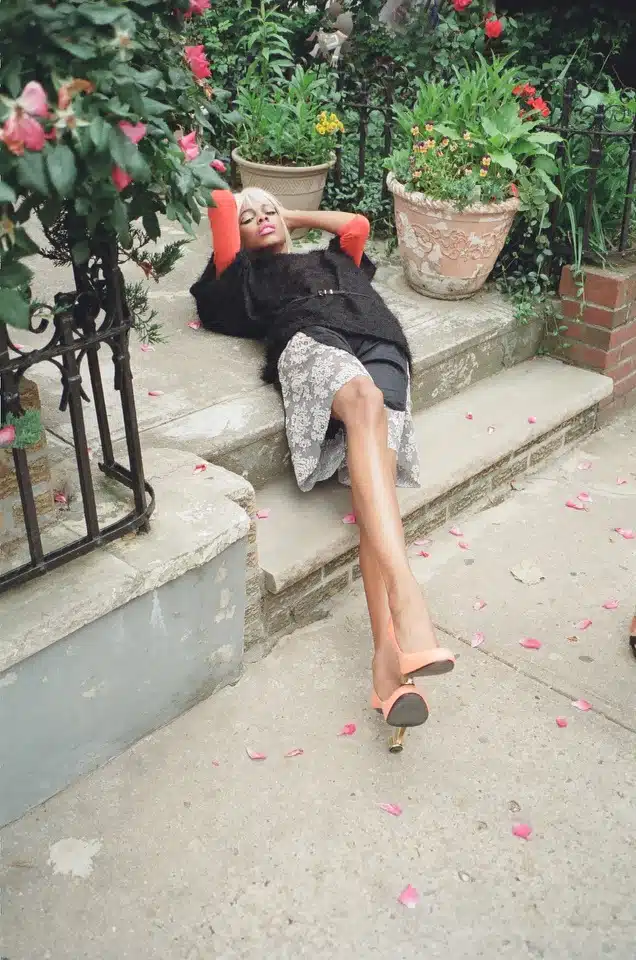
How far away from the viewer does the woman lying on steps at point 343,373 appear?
2.40m

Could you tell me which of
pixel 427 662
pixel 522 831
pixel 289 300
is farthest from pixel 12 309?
pixel 289 300

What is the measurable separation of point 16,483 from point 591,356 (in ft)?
8.98

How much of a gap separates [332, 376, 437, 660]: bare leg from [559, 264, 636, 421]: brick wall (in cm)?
156

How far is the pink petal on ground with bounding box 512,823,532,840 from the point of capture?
84.1 inches

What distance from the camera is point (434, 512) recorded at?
3.27 m

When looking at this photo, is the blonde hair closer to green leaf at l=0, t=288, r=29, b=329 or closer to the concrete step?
the concrete step

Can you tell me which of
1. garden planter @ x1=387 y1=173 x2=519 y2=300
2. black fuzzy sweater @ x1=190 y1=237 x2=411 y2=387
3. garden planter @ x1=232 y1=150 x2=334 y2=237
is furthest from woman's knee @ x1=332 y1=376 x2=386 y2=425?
garden planter @ x1=232 y1=150 x2=334 y2=237

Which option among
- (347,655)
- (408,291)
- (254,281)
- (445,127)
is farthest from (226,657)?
(445,127)

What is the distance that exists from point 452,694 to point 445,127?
2399mm

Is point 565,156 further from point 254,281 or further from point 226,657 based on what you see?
point 226,657

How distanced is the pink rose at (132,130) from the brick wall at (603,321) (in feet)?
9.09

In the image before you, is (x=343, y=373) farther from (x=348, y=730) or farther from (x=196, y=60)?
(x=196, y=60)

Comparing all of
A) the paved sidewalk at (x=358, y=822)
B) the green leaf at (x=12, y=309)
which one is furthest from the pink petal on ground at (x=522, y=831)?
the green leaf at (x=12, y=309)

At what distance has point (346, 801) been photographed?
2225 mm
